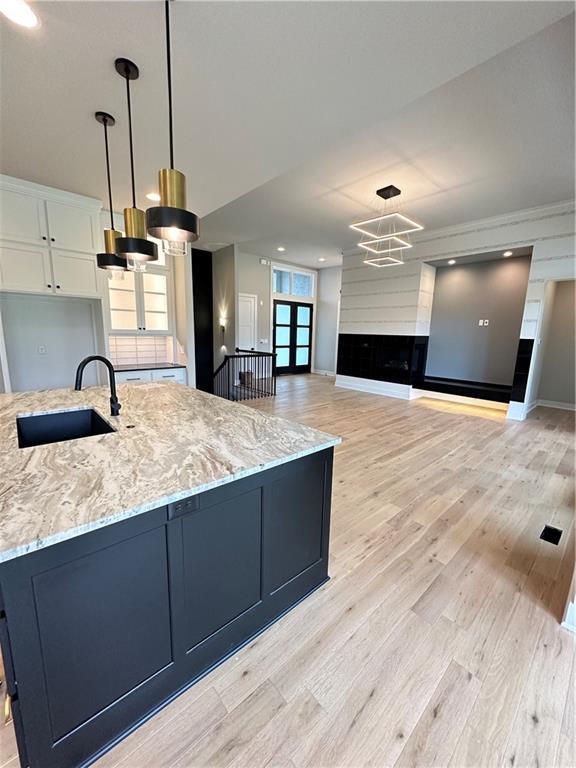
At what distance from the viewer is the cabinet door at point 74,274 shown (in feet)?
11.6

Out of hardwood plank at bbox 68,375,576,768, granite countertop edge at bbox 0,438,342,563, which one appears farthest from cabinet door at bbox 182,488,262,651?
hardwood plank at bbox 68,375,576,768

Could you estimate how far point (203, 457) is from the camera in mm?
1283

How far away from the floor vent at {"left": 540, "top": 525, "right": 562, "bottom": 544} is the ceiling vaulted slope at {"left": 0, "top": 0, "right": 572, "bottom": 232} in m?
3.02

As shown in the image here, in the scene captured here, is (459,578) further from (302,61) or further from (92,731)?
(302,61)

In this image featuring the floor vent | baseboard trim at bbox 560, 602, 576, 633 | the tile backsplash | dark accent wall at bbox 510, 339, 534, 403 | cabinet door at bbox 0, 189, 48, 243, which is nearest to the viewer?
baseboard trim at bbox 560, 602, 576, 633

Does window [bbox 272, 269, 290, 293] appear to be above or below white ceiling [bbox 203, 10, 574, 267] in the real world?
below

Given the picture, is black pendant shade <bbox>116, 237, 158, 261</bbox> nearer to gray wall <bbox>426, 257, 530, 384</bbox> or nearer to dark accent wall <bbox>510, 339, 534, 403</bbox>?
dark accent wall <bbox>510, 339, 534, 403</bbox>

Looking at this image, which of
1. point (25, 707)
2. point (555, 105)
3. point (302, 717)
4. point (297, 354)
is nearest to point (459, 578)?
point (302, 717)

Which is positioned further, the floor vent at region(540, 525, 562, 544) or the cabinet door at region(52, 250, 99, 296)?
the cabinet door at region(52, 250, 99, 296)

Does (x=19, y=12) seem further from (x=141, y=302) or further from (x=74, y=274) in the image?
(x=141, y=302)

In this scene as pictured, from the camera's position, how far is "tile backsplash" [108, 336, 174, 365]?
4598mm

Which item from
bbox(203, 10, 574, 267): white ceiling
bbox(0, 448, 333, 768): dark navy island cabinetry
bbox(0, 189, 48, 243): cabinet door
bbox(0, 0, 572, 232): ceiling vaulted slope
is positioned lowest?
bbox(0, 448, 333, 768): dark navy island cabinetry

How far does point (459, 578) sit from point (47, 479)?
221cm

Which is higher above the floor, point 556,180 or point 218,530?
point 556,180
